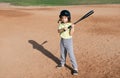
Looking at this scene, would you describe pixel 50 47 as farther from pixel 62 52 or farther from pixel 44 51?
pixel 62 52

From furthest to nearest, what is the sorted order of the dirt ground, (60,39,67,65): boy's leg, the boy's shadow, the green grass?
the green grass
the boy's shadow
the dirt ground
(60,39,67,65): boy's leg

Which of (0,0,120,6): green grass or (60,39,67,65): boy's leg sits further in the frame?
(0,0,120,6): green grass

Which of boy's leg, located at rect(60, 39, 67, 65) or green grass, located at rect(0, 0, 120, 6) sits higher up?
boy's leg, located at rect(60, 39, 67, 65)

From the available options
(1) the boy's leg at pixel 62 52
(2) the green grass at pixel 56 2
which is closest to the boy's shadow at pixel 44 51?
(1) the boy's leg at pixel 62 52

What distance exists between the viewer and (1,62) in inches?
345

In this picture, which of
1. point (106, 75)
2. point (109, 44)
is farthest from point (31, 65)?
point (109, 44)

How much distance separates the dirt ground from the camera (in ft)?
25.9

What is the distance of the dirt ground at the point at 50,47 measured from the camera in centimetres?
789

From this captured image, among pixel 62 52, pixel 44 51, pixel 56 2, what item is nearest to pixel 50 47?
pixel 44 51

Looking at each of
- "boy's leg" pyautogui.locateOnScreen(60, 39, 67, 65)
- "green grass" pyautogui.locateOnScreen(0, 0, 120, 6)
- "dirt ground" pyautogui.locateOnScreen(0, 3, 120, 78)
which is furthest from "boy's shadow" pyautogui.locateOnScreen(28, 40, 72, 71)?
"green grass" pyautogui.locateOnScreen(0, 0, 120, 6)

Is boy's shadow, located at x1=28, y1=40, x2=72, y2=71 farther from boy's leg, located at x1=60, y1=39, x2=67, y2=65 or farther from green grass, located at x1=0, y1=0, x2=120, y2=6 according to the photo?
green grass, located at x1=0, y1=0, x2=120, y2=6

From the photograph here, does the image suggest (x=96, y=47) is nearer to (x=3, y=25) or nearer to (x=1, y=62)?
(x=1, y=62)

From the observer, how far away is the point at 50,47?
1003cm

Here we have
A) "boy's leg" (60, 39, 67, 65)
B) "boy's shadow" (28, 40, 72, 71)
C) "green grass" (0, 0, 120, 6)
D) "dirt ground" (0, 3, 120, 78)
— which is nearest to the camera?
"boy's leg" (60, 39, 67, 65)
